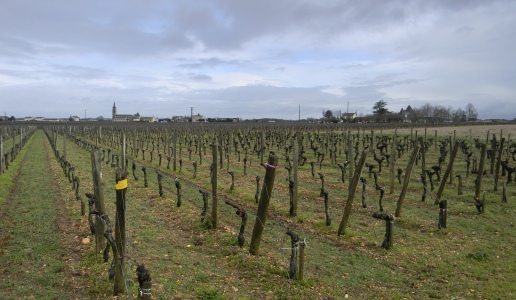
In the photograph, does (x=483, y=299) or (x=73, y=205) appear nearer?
(x=483, y=299)

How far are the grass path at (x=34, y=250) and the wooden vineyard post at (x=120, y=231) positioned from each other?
70 centimetres

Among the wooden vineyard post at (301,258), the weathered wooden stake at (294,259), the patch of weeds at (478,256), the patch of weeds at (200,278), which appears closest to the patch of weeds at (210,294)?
the patch of weeds at (200,278)

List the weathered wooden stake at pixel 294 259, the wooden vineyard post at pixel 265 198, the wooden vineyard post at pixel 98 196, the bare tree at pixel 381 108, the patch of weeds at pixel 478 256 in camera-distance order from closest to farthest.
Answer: the weathered wooden stake at pixel 294 259 < the wooden vineyard post at pixel 98 196 < the wooden vineyard post at pixel 265 198 < the patch of weeds at pixel 478 256 < the bare tree at pixel 381 108

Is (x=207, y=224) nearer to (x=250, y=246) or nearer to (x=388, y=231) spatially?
(x=250, y=246)

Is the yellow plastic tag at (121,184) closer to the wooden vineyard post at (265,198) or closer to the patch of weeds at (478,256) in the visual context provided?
the wooden vineyard post at (265,198)

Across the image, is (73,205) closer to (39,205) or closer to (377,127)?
(39,205)

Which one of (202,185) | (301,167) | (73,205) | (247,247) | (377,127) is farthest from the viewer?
(377,127)

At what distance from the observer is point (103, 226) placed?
7246 millimetres

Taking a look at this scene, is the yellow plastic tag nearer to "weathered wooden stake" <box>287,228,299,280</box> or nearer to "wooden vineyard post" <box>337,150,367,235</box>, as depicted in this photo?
"weathered wooden stake" <box>287,228,299,280</box>

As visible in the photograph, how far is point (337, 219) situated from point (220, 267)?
16.2 ft

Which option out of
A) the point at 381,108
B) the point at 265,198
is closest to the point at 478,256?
the point at 265,198

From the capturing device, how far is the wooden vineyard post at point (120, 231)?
5.38 m

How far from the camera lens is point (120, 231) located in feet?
18.3

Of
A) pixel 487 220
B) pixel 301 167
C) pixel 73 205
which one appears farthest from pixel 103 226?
pixel 301 167
